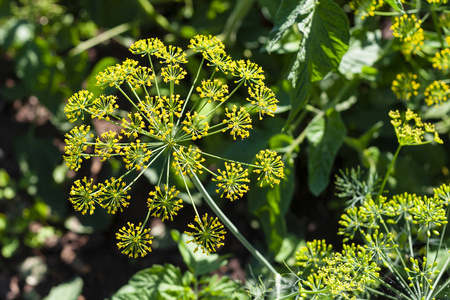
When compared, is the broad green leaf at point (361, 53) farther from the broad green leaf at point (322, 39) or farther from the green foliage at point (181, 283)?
the green foliage at point (181, 283)

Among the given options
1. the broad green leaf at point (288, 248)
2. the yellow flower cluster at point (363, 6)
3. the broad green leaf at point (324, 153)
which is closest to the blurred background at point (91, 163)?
the broad green leaf at point (288, 248)

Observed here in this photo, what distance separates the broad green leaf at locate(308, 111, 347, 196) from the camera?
222 centimetres

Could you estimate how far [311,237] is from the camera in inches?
119

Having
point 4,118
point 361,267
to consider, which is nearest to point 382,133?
point 361,267

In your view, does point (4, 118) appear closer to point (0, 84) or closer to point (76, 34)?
point (0, 84)

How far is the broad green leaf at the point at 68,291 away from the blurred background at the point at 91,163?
0.04ft

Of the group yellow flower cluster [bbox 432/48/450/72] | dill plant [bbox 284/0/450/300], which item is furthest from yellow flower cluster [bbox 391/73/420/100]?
yellow flower cluster [bbox 432/48/450/72]

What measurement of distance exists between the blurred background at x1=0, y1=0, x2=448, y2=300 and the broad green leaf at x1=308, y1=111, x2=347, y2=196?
1.44 feet

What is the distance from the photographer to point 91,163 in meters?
3.37

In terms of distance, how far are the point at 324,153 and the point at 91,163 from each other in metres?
1.88

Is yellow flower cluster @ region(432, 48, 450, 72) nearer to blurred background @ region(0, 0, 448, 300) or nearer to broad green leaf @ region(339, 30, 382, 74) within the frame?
broad green leaf @ region(339, 30, 382, 74)

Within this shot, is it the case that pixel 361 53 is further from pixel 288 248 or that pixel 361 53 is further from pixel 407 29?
pixel 288 248

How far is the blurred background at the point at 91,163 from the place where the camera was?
287cm

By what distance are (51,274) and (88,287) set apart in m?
0.32
